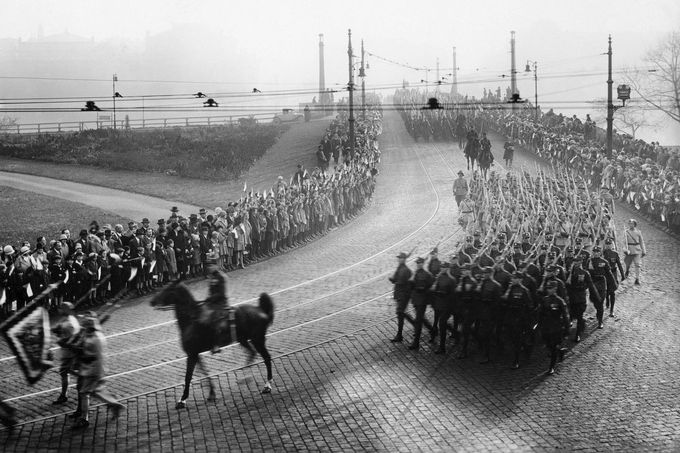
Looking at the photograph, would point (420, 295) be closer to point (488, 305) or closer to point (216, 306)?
point (488, 305)

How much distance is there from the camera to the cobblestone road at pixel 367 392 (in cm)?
1072

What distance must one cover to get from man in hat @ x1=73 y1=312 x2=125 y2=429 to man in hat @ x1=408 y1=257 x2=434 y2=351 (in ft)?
19.7

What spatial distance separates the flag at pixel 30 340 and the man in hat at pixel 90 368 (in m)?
0.55

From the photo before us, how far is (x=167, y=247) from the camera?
68.5 ft

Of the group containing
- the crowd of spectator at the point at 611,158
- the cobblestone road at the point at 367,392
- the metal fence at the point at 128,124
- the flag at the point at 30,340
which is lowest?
the cobblestone road at the point at 367,392

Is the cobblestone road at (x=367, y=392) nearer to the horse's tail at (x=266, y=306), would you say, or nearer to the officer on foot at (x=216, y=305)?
the officer on foot at (x=216, y=305)

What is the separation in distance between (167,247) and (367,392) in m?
9.83

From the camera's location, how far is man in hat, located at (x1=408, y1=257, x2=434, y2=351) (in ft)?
49.3

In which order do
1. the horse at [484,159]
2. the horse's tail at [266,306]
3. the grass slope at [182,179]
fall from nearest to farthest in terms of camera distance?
the horse's tail at [266,306], the horse at [484,159], the grass slope at [182,179]

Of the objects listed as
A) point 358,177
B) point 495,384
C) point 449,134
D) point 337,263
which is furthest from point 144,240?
point 449,134

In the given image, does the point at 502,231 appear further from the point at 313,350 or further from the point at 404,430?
the point at 404,430

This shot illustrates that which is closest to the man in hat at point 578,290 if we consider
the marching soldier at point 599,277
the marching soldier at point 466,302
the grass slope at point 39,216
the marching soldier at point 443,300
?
the marching soldier at point 599,277

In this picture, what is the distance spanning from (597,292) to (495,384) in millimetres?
4229

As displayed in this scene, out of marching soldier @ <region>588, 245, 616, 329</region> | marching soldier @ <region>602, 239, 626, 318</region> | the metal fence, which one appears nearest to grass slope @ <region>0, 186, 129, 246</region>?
the metal fence
